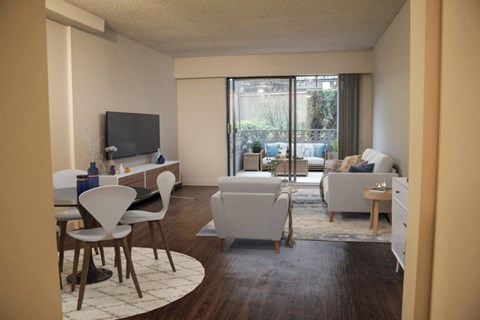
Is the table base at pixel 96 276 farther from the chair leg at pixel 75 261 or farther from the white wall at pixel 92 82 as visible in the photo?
the white wall at pixel 92 82

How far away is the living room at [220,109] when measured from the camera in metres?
1.65

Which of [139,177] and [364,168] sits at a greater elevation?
[364,168]

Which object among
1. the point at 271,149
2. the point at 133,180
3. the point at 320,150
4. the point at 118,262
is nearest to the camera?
the point at 118,262

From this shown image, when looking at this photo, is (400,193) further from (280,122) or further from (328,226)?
(280,122)

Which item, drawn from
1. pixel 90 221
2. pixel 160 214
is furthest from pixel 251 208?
pixel 90 221

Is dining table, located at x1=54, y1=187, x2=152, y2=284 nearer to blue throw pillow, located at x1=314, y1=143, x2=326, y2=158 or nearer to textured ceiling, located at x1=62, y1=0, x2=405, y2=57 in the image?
textured ceiling, located at x1=62, y1=0, x2=405, y2=57

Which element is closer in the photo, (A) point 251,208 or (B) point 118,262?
(B) point 118,262

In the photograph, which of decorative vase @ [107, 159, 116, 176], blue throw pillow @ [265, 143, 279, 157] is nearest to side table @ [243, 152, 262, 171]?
blue throw pillow @ [265, 143, 279, 157]

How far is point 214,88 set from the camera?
9.38 meters

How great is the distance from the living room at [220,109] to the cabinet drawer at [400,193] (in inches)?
23.4

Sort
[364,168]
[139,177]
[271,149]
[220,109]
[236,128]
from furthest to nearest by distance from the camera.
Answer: [271,149] → [236,128] → [220,109] → [139,177] → [364,168]

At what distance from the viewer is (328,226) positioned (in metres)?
5.49

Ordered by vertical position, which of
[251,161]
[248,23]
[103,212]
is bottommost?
[251,161]

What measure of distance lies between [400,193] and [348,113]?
546cm
